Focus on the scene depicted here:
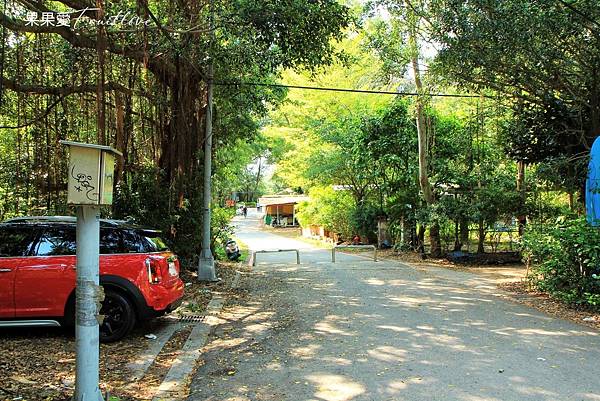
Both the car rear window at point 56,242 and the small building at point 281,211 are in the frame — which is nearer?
the car rear window at point 56,242

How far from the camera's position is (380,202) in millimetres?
25141

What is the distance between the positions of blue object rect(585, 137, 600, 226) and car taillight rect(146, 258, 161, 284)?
25.0ft

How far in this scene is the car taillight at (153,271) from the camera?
6883 mm

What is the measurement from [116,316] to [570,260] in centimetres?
769

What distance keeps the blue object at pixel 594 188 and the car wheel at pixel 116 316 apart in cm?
804

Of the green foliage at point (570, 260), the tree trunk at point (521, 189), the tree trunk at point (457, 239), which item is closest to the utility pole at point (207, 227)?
the green foliage at point (570, 260)

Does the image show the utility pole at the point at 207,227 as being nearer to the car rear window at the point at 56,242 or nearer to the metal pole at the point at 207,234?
the metal pole at the point at 207,234

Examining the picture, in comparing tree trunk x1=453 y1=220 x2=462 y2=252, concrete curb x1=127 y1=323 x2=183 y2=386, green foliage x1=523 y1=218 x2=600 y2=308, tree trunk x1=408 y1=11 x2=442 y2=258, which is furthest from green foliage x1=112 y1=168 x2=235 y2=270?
tree trunk x1=453 y1=220 x2=462 y2=252

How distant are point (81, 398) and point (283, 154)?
32830 mm

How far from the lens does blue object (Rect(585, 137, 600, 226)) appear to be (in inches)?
372

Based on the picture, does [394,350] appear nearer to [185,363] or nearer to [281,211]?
[185,363]

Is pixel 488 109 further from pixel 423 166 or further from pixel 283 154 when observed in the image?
pixel 283 154

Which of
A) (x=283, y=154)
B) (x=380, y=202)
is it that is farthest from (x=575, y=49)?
(x=283, y=154)

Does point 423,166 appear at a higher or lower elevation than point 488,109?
lower
